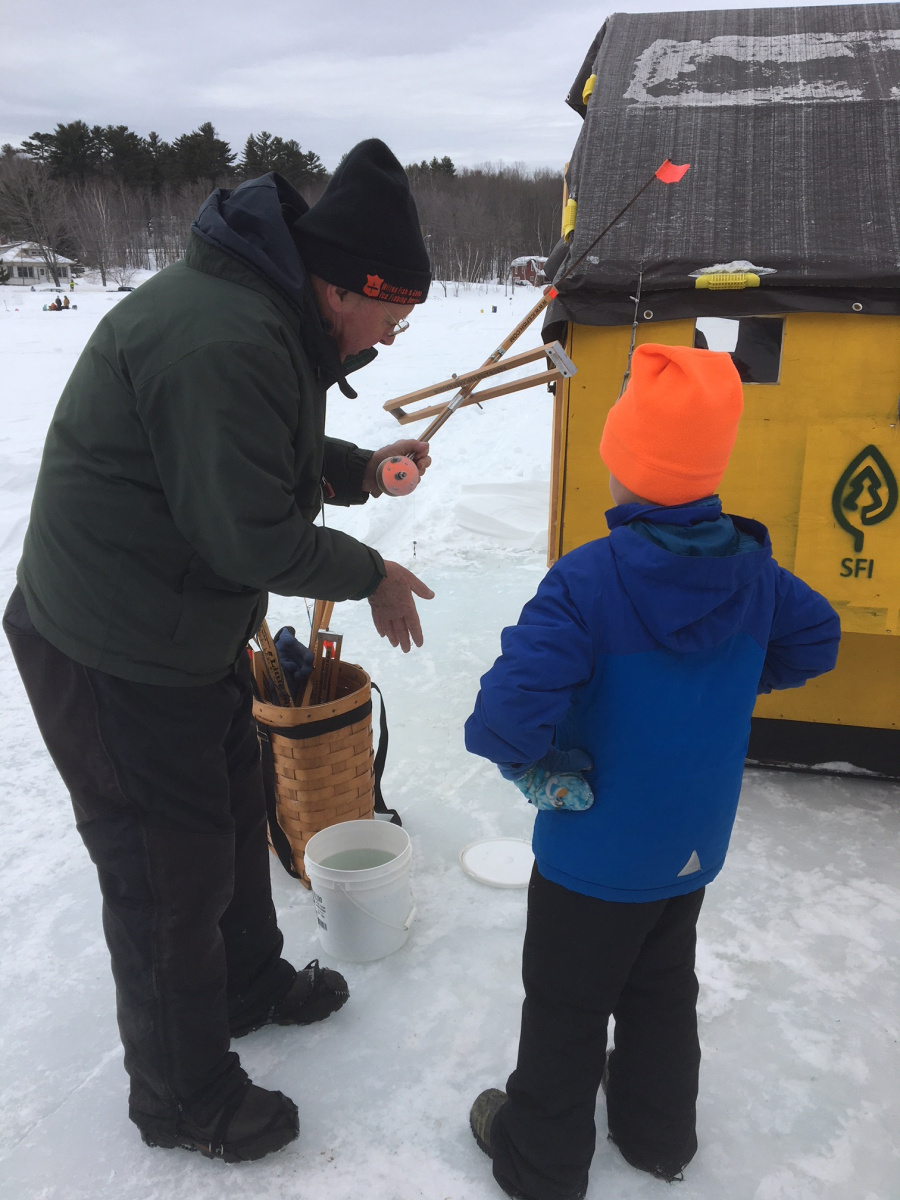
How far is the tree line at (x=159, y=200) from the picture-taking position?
149 ft

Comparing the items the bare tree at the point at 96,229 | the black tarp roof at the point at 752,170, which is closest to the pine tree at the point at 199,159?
the bare tree at the point at 96,229

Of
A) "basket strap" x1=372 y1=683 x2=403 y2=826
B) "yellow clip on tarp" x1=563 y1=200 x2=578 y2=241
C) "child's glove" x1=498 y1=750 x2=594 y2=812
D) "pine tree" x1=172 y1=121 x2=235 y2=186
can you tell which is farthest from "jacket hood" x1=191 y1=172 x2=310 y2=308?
"pine tree" x1=172 y1=121 x2=235 y2=186

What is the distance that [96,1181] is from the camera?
165cm

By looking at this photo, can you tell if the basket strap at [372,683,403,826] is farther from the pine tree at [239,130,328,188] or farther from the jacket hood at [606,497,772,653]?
the pine tree at [239,130,328,188]

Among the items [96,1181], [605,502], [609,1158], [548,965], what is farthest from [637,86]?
[96,1181]

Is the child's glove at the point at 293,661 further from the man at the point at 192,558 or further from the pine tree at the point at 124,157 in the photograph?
the pine tree at the point at 124,157

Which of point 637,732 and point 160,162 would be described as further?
point 160,162

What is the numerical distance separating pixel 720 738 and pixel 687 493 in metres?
0.40

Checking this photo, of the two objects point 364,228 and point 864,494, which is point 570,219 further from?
point 364,228

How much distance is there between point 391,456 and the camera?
7.11 ft

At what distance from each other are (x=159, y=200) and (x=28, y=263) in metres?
13.5

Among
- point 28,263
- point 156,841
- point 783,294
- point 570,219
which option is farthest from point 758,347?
point 28,263

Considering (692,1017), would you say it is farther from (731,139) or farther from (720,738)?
(731,139)

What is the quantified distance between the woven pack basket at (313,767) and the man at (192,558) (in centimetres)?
55
